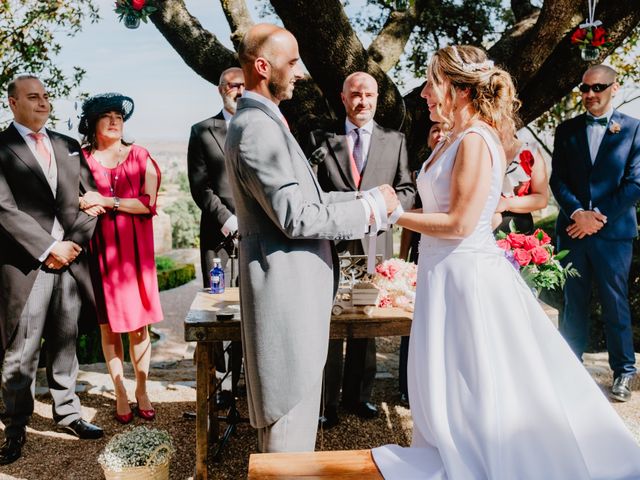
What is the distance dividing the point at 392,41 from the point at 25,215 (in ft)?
14.9

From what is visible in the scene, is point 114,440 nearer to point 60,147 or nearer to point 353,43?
point 60,147

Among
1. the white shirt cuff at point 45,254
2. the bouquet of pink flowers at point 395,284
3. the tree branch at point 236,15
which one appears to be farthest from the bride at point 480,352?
the tree branch at point 236,15

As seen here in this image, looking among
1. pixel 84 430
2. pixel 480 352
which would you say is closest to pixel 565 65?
pixel 480 352

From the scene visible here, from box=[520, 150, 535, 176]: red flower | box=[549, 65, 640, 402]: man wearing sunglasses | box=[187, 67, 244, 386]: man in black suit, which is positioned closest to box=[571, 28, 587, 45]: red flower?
box=[549, 65, 640, 402]: man wearing sunglasses

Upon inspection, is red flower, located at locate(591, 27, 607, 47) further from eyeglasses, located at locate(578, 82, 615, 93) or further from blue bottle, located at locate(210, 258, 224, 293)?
blue bottle, located at locate(210, 258, 224, 293)

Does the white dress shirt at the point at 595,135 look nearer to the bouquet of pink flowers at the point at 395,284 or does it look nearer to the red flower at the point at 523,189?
the red flower at the point at 523,189

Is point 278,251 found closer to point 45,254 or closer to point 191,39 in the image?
point 45,254

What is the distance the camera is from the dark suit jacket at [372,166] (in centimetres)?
477

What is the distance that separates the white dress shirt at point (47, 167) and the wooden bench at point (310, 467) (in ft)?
7.96

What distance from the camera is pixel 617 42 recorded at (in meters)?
5.97

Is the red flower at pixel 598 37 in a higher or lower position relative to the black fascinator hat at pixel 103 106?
higher

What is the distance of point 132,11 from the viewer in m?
5.66

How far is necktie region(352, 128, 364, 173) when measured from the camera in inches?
190

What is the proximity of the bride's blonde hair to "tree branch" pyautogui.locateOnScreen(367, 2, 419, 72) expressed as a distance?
419cm
